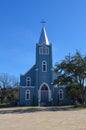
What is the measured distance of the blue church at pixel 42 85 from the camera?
53312mm

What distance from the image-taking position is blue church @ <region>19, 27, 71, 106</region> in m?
53.3

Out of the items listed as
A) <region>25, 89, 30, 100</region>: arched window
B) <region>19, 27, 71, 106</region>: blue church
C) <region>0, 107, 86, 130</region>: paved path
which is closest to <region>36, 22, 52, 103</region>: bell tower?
<region>19, 27, 71, 106</region>: blue church

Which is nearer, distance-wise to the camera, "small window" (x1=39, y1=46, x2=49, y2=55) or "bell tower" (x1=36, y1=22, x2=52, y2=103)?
"bell tower" (x1=36, y1=22, x2=52, y2=103)

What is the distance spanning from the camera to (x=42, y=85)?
53594 millimetres

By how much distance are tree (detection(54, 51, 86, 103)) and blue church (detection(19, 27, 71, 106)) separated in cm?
1024

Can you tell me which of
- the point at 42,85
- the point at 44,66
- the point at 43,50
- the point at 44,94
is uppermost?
the point at 43,50

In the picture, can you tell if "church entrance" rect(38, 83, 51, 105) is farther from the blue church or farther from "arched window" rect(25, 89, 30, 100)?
"arched window" rect(25, 89, 30, 100)

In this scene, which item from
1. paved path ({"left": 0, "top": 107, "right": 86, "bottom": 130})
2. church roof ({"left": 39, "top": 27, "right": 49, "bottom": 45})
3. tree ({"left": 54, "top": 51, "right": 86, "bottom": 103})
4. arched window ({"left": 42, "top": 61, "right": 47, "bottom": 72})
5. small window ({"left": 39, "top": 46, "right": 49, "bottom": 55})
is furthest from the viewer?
church roof ({"left": 39, "top": 27, "right": 49, "bottom": 45})

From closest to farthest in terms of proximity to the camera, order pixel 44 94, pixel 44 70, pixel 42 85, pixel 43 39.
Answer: pixel 44 94 < pixel 42 85 < pixel 44 70 < pixel 43 39

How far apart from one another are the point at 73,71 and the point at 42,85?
43.2 feet

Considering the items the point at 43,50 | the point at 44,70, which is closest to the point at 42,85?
the point at 44,70

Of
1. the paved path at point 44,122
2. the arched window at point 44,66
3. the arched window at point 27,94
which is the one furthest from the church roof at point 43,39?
the paved path at point 44,122

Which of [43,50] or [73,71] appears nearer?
[73,71]

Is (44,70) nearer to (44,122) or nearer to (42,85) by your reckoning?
(42,85)
